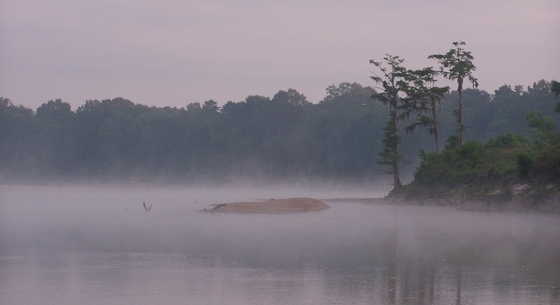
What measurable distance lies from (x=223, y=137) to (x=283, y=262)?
335 ft

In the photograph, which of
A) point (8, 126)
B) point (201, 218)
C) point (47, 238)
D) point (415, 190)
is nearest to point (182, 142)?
point (8, 126)

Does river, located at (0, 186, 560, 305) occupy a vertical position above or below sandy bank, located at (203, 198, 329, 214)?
below

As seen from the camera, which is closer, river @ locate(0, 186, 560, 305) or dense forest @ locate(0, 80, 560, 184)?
river @ locate(0, 186, 560, 305)

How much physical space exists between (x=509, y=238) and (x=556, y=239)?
156 cm

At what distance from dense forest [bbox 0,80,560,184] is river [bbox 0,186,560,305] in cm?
7181

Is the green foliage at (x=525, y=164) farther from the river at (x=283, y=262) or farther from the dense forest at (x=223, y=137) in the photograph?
the dense forest at (x=223, y=137)

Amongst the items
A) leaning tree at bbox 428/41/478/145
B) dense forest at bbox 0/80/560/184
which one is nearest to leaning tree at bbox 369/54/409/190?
leaning tree at bbox 428/41/478/145

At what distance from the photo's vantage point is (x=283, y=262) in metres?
21.0

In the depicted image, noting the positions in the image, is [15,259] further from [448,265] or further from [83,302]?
[448,265]

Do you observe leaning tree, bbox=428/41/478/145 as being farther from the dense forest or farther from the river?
the dense forest

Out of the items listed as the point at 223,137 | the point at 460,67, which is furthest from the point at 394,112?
the point at 223,137

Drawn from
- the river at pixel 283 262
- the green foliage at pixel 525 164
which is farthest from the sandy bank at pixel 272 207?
the green foliage at pixel 525 164

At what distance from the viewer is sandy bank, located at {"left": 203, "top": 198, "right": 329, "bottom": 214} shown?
150 ft

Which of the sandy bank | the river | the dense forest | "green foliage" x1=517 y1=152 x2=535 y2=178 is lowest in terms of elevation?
the river
